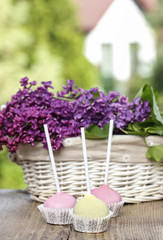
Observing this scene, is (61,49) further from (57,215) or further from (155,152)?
(57,215)

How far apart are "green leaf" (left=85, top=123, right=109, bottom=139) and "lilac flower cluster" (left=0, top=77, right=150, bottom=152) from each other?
0.01m

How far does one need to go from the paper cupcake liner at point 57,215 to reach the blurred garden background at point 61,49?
2.60m

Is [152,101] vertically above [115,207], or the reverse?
[152,101]

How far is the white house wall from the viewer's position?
16.1ft

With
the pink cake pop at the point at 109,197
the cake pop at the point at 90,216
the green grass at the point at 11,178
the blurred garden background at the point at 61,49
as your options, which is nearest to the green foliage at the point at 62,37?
the blurred garden background at the point at 61,49

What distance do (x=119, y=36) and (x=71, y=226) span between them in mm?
4384

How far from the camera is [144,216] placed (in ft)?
3.16

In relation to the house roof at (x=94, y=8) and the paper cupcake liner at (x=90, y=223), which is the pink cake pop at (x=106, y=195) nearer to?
the paper cupcake liner at (x=90, y=223)

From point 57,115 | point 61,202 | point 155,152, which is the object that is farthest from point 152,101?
point 61,202

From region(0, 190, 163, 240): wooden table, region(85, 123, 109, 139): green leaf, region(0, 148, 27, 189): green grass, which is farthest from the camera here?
region(0, 148, 27, 189): green grass

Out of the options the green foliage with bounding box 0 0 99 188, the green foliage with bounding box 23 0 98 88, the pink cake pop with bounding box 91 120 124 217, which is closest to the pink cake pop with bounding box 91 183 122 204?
the pink cake pop with bounding box 91 120 124 217

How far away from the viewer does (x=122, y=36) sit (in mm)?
5066

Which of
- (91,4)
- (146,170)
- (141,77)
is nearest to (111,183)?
(146,170)

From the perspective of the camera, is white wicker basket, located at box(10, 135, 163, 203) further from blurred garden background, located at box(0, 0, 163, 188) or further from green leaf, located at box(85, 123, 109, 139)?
blurred garden background, located at box(0, 0, 163, 188)
